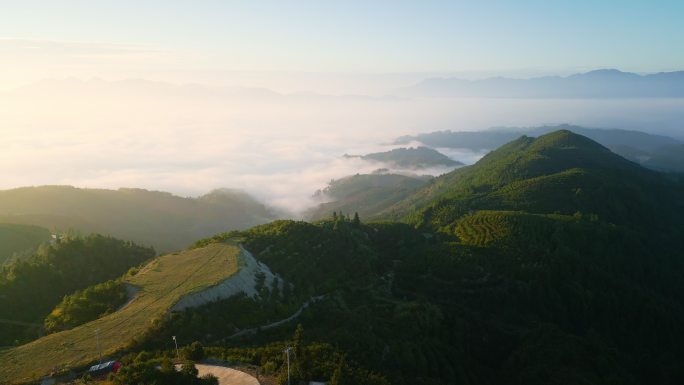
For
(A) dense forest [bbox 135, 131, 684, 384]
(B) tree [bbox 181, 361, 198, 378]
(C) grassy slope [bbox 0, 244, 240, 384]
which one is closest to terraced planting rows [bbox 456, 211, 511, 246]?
(A) dense forest [bbox 135, 131, 684, 384]

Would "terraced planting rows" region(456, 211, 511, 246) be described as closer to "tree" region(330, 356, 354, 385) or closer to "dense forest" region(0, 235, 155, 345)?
"tree" region(330, 356, 354, 385)

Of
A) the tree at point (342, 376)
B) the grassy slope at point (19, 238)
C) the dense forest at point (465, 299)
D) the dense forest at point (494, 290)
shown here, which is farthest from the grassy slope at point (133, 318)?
the grassy slope at point (19, 238)

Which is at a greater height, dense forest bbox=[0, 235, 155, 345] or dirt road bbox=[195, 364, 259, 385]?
dirt road bbox=[195, 364, 259, 385]

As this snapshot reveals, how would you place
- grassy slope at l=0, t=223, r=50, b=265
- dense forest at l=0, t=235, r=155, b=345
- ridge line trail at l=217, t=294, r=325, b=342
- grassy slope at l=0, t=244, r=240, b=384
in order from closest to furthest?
grassy slope at l=0, t=244, r=240, b=384 < ridge line trail at l=217, t=294, r=325, b=342 < dense forest at l=0, t=235, r=155, b=345 < grassy slope at l=0, t=223, r=50, b=265

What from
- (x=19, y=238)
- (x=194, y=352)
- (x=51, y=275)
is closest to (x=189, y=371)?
(x=194, y=352)

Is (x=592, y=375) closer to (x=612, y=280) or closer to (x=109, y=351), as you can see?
(x=612, y=280)

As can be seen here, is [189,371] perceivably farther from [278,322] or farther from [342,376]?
[278,322]

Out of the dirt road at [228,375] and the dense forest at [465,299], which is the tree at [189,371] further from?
the dirt road at [228,375]

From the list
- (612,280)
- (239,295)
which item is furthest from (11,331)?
(612,280)
